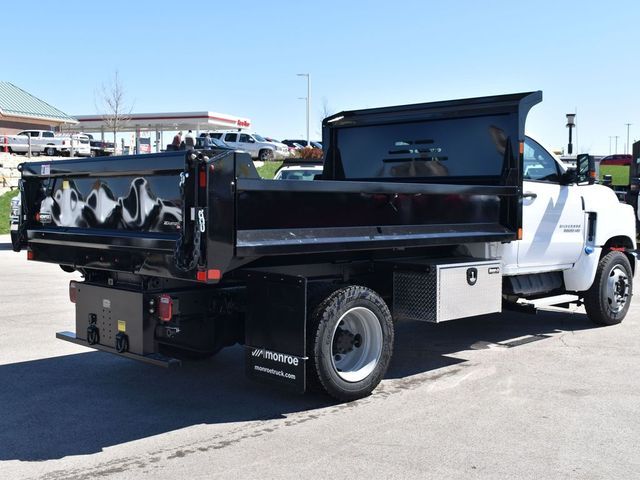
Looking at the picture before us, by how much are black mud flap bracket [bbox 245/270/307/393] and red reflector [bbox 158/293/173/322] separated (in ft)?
2.02

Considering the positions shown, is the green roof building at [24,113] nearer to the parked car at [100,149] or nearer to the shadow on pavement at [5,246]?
the parked car at [100,149]

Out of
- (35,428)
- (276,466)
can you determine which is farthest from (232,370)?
(276,466)

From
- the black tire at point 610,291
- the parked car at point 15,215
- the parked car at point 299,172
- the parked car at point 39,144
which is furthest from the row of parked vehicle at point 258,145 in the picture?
the parked car at point 15,215

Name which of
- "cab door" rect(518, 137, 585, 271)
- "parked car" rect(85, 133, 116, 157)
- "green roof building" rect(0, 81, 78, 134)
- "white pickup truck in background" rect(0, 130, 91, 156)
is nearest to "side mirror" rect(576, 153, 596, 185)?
"cab door" rect(518, 137, 585, 271)

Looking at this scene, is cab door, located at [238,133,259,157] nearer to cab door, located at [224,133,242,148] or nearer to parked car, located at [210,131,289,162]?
parked car, located at [210,131,289,162]

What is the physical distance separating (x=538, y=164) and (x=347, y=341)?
3.35 meters

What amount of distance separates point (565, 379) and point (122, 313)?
154 inches

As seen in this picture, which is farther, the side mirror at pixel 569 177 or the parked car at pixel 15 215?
the side mirror at pixel 569 177

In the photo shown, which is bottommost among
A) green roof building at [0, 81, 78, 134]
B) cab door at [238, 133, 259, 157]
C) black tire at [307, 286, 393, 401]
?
black tire at [307, 286, 393, 401]

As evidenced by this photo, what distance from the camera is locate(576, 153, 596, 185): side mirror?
851 centimetres

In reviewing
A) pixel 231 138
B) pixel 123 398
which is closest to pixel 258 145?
pixel 231 138

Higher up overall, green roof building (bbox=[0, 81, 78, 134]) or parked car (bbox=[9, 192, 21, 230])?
green roof building (bbox=[0, 81, 78, 134])

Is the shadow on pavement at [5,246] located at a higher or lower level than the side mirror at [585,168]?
lower

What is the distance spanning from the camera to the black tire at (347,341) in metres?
5.78
